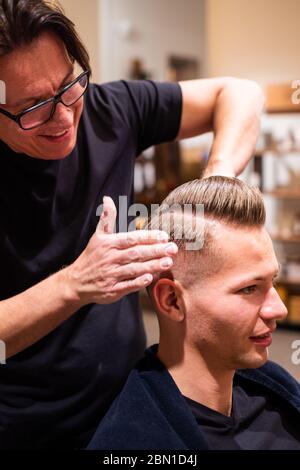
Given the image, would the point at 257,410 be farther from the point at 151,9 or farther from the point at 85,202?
the point at 151,9

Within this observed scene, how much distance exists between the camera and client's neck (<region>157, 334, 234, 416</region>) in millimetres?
1184

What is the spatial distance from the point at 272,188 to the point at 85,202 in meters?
4.01

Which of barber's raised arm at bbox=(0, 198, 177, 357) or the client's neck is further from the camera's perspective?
the client's neck

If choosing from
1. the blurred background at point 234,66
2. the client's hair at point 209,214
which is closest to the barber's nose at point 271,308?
the client's hair at point 209,214

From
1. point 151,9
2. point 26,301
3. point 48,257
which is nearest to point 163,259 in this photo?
point 26,301

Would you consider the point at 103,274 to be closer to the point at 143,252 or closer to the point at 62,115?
the point at 143,252

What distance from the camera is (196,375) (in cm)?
119

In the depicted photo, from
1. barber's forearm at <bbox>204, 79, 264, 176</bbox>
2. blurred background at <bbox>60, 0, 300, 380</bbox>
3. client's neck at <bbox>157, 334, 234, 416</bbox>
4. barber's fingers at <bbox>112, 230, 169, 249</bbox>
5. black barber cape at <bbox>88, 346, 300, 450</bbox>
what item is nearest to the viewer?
barber's fingers at <bbox>112, 230, 169, 249</bbox>

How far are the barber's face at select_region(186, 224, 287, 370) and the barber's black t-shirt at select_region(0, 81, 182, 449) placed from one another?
0.29 meters

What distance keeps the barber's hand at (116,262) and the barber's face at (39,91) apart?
0.83ft

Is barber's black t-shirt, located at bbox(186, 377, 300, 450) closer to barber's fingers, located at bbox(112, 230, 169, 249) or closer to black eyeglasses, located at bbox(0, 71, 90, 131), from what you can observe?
barber's fingers, located at bbox(112, 230, 169, 249)

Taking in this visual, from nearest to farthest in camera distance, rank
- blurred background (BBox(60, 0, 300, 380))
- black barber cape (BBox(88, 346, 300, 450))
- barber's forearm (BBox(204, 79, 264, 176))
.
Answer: black barber cape (BBox(88, 346, 300, 450)) < barber's forearm (BBox(204, 79, 264, 176)) < blurred background (BBox(60, 0, 300, 380))

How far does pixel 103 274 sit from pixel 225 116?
70cm

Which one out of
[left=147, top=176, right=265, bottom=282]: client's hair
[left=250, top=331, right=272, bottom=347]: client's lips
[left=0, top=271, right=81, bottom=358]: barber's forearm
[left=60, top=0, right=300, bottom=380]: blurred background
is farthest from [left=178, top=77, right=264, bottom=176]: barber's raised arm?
[left=60, top=0, right=300, bottom=380]: blurred background
